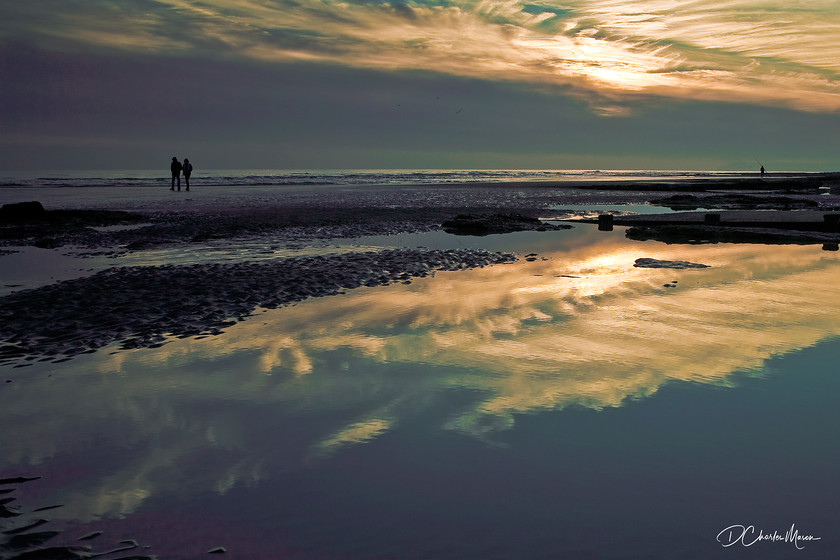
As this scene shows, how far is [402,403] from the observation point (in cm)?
620

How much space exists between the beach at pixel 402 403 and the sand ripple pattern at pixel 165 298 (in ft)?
0.22

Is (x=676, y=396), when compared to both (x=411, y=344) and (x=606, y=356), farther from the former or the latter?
(x=411, y=344)

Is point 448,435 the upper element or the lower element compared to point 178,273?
lower

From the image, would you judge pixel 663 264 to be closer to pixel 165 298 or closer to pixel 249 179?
pixel 165 298

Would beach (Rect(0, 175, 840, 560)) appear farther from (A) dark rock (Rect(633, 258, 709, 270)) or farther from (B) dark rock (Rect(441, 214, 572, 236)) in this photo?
(B) dark rock (Rect(441, 214, 572, 236))

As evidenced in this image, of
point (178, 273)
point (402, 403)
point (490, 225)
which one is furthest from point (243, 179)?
point (402, 403)

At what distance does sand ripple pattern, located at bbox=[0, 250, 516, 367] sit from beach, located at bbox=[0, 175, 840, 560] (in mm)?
66

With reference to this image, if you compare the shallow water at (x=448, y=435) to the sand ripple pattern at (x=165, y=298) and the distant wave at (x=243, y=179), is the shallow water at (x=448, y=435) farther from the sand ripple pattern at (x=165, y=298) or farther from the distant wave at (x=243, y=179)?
the distant wave at (x=243, y=179)

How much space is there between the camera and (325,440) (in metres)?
5.34

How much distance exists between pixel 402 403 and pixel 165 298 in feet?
20.6

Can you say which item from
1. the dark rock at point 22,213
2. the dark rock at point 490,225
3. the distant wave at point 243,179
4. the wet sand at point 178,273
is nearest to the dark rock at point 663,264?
the wet sand at point 178,273

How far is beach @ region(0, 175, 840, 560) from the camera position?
4.06 meters

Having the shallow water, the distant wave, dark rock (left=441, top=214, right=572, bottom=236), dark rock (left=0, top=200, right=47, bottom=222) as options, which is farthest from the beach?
the distant wave

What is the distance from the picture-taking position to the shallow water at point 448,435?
3967mm
